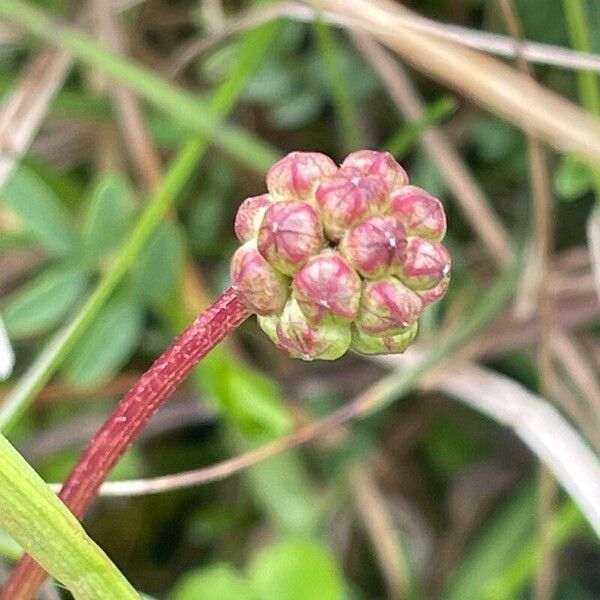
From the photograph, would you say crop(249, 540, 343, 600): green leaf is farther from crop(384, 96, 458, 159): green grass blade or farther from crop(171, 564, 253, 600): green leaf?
crop(384, 96, 458, 159): green grass blade

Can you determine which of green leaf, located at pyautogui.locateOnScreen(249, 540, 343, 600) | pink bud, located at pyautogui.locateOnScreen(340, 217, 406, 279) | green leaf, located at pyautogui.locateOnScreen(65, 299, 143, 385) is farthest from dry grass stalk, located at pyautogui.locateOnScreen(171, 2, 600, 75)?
green leaf, located at pyautogui.locateOnScreen(249, 540, 343, 600)

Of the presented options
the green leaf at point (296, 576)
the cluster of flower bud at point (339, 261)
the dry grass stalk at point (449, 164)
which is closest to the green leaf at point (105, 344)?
the green leaf at point (296, 576)

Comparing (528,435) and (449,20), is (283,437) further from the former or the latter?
(449,20)

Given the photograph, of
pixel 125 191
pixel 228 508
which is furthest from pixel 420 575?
pixel 125 191

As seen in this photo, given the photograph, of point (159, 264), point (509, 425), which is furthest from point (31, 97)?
point (509, 425)

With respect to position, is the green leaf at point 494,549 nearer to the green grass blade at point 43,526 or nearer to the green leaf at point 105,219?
the green leaf at point 105,219
